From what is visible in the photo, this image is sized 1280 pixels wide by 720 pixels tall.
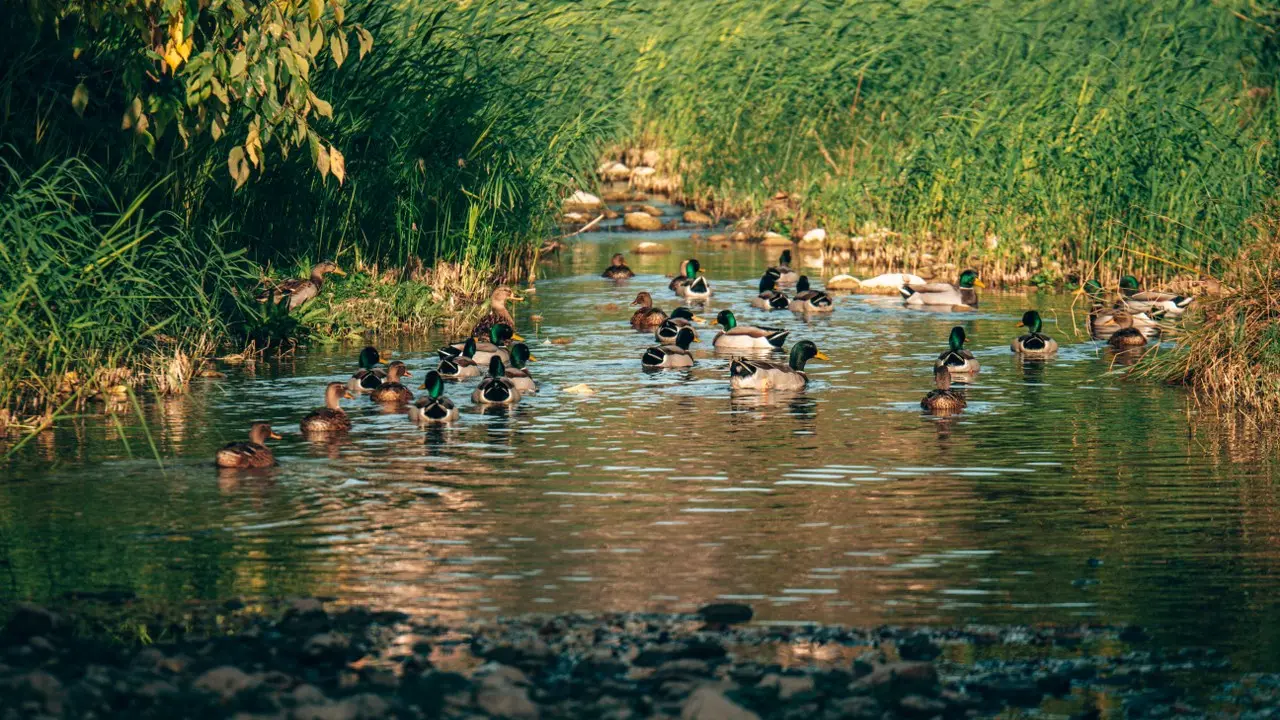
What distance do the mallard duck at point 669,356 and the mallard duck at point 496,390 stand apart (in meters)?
2.76

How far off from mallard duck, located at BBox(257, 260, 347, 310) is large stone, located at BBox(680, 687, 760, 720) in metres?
13.9

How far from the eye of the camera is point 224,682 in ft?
28.1

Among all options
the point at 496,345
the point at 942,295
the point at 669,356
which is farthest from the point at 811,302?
the point at 496,345

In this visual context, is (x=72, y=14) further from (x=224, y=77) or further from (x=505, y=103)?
(x=505, y=103)

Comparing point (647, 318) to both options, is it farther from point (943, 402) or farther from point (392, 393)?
point (943, 402)

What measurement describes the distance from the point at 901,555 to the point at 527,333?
504 inches

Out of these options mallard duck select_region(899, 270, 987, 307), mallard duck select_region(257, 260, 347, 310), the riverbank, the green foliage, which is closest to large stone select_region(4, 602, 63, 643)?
the riverbank

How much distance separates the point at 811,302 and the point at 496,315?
511 cm

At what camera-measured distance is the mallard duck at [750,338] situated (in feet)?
74.3

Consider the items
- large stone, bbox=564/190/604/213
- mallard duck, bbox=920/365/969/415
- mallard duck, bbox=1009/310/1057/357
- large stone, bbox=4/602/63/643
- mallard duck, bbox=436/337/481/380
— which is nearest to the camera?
large stone, bbox=4/602/63/643

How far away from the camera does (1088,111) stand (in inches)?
1117

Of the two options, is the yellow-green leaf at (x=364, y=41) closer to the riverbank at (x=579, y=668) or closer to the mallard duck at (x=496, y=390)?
the mallard duck at (x=496, y=390)

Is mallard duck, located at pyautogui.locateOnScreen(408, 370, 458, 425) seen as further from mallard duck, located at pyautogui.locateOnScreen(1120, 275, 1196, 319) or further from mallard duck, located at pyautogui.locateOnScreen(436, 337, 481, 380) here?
mallard duck, located at pyautogui.locateOnScreen(1120, 275, 1196, 319)

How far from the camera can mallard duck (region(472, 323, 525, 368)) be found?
20984mm
